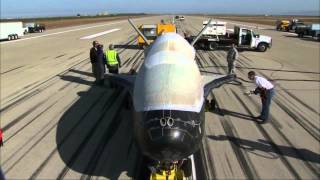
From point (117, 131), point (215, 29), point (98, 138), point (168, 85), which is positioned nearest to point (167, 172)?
point (168, 85)

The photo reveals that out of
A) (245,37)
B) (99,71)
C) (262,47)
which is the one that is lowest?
(262,47)

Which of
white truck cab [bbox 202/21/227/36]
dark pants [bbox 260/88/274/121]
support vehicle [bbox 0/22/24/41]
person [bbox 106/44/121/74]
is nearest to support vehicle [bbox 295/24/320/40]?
white truck cab [bbox 202/21/227/36]

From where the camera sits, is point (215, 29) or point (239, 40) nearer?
point (239, 40)

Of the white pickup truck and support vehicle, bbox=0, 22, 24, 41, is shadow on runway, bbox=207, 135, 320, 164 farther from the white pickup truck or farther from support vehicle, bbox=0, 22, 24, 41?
support vehicle, bbox=0, 22, 24, 41

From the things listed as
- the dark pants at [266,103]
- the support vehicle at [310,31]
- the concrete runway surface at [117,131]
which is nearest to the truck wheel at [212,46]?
the concrete runway surface at [117,131]

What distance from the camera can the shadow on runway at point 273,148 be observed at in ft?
37.5

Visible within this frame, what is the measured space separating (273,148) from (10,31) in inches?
2012

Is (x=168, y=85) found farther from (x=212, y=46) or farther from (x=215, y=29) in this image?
(x=215, y=29)

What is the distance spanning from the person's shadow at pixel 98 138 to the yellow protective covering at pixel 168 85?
7.48 ft

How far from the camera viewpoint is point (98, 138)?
511 inches

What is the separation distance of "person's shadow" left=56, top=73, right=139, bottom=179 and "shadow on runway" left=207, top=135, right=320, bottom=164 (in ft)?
11.2

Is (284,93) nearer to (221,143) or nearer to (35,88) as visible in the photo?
(221,143)

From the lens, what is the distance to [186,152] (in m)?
8.73

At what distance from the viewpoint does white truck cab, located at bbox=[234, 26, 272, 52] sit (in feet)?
117
